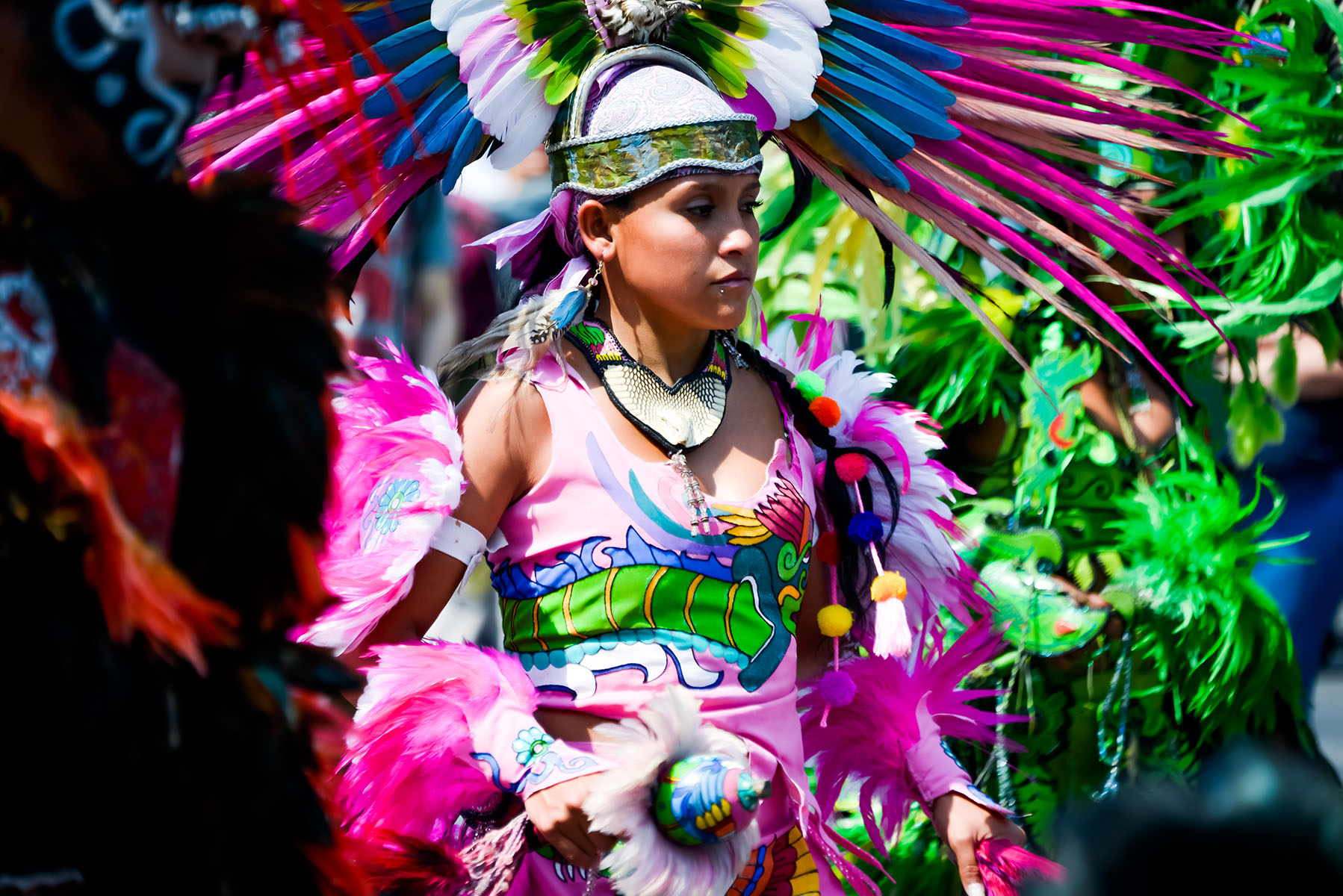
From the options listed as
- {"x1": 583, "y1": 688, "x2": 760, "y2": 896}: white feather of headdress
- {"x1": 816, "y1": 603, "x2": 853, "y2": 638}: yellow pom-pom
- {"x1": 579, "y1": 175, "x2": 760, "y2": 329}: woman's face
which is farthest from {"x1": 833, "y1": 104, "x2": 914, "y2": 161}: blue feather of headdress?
{"x1": 583, "y1": 688, "x2": 760, "y2": 896}: white feather of headdress

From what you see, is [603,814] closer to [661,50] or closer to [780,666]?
[780,666]

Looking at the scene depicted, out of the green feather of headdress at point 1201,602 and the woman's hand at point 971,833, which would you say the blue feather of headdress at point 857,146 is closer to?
the woman's hand at point 971,833

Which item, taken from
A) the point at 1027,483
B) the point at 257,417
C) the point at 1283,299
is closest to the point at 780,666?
the point at 257,417

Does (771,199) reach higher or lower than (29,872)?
lower

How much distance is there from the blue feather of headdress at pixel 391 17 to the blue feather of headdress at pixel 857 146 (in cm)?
63

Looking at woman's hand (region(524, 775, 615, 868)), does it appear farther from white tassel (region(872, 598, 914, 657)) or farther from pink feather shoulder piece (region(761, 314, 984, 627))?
pink feather shoulder piece (region(761, 314, 984, 627))

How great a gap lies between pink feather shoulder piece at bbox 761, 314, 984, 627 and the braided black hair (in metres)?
0.02

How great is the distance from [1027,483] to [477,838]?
5.78 ft

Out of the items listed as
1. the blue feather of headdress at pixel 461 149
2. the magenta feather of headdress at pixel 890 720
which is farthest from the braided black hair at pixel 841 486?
the blue feather of headdress at pixel 461 149

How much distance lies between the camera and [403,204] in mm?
2256

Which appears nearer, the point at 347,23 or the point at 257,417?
the point at 257,417

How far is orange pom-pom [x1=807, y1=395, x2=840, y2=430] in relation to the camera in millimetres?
2348

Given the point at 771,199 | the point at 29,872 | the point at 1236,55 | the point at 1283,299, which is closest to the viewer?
the point at 29,872

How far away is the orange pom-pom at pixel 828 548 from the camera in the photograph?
7.60ft
